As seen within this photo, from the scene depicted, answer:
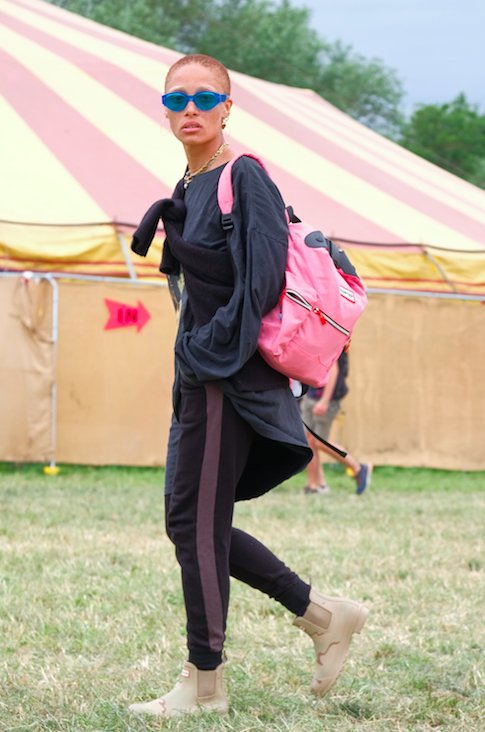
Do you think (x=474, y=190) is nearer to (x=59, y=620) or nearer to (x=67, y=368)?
(x=67, y=368)

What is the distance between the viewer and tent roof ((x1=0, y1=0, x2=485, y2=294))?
9.11 meters

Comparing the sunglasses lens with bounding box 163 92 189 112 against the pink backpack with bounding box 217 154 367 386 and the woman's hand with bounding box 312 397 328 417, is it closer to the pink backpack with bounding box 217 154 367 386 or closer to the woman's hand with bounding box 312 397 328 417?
the pink backpack with bounding box 217 154 367 386

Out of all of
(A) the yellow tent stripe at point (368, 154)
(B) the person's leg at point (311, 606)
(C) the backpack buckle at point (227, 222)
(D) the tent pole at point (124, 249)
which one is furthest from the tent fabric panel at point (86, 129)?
(C) the backpack buckle at point (227, 222)

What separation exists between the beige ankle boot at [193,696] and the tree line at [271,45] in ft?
74.0

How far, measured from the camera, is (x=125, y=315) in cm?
887

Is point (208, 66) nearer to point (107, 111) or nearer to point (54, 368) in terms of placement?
point (54, 368)

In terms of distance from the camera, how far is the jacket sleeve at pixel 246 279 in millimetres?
2520

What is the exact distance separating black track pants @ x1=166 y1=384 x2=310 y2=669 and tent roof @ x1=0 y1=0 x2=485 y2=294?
6395 millimetres

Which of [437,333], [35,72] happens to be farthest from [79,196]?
[437,333]

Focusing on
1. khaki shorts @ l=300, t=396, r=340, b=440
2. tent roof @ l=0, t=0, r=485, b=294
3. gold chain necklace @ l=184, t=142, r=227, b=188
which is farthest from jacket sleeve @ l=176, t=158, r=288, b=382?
tent roof @ l=0, t=0, r=485, b=294

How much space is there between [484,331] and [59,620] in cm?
678

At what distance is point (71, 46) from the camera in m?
12.2

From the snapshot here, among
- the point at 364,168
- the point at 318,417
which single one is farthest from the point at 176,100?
the point at 364,168

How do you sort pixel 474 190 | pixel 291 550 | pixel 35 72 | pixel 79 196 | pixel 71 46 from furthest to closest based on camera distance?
pixel 474 190 → pixel 71 46 → pixel 35 72 → pixel 79 196 → pixel 291 550
